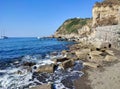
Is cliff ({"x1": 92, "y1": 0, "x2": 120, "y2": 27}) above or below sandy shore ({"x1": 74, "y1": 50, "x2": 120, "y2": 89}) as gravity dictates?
above

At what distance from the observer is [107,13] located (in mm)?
70438

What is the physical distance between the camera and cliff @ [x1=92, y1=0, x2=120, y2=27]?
6688cm

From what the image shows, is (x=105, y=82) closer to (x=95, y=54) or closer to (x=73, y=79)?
(x=73, y=79)

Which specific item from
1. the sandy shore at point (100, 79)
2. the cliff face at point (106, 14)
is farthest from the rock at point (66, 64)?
the cliff face at point (106, 14)

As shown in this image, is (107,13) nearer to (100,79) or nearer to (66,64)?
(66,64)

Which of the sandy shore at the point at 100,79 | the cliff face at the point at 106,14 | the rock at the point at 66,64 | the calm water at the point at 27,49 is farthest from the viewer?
the cliff face at the point at 106,14

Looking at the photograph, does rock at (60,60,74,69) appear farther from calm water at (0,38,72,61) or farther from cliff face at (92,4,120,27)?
cliff face at (92,4,120,27)

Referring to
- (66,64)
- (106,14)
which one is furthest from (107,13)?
(66,64)

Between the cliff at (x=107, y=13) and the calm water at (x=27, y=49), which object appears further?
the cliff at (x=107, y=13)

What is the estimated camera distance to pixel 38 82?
62.3ft

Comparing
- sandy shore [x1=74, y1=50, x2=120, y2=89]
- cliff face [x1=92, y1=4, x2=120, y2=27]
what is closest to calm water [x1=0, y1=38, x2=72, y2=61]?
cliff face [x1=92, y1=4, x2=120, y2=27]

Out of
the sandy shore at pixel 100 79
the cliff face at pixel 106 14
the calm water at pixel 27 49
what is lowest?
the calm water at pixel 27 49

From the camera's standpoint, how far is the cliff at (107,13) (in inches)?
2633

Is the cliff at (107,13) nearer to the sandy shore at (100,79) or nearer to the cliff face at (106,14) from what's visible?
the cliff face at (106,14)
